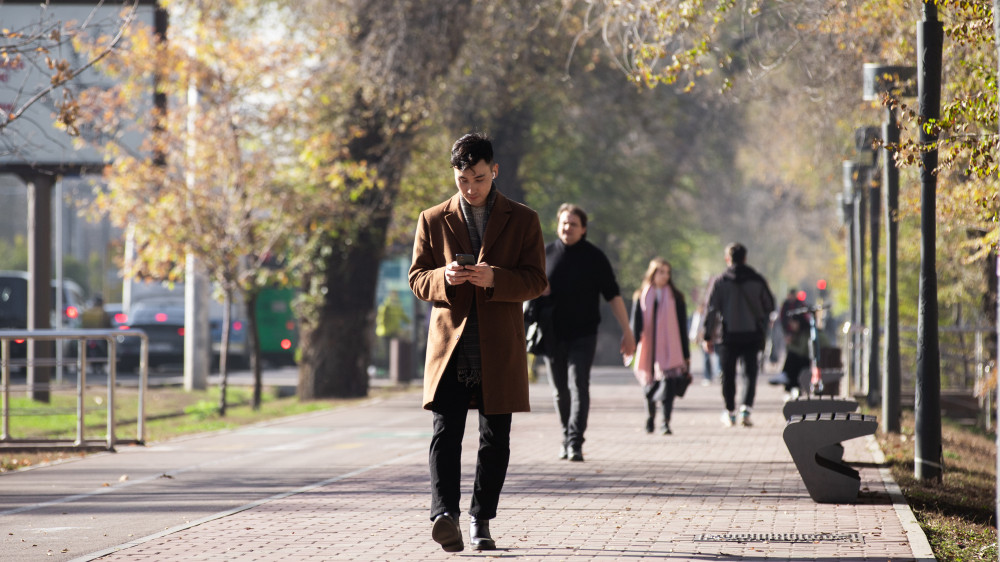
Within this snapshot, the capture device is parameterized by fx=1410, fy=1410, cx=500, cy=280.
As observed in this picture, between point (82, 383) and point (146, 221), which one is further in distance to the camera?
point (146, 221)

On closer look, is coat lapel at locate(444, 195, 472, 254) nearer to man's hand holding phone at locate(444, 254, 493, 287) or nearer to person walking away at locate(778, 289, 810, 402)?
man's hand holding phone at locate(444, 254, 493, 287)

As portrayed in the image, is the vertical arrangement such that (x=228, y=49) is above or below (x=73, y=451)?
above

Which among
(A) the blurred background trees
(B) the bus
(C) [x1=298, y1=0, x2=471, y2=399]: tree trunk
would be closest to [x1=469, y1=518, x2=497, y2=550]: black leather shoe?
(A) the blurred background trees

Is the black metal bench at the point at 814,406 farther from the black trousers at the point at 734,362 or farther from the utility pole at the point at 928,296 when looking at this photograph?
the black trousers at the point at 734,362

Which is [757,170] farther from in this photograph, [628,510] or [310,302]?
[628,510]

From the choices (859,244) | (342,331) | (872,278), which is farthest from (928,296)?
(859,244)

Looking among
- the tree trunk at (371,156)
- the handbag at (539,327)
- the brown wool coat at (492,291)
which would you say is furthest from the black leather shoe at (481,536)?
the tree trunk at (371,156)

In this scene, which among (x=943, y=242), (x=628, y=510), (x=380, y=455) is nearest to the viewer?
(x=628, y=510)

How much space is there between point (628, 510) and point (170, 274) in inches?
535

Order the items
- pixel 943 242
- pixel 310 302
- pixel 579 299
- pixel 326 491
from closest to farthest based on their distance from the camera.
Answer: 1. pixel 326 491
2. pixel 579 299
3. pixel 943 242
4. pixel 310 302

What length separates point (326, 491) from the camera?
9.71 meters

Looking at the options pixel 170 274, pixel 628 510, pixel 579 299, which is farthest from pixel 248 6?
pixel 628 510

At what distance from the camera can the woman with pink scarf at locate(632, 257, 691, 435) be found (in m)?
14.2

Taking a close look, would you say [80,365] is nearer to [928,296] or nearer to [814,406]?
[814,406]
